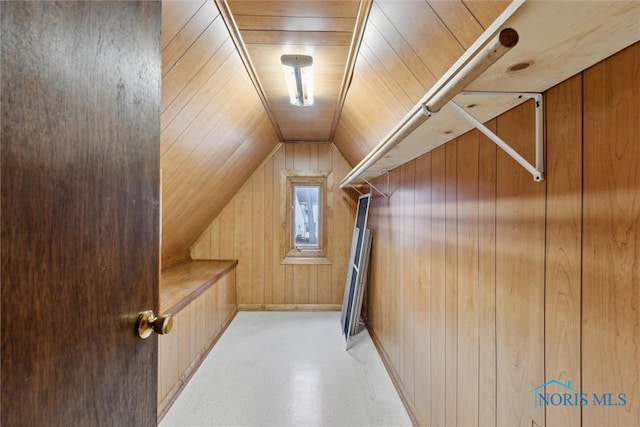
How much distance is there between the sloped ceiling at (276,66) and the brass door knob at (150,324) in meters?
1.10

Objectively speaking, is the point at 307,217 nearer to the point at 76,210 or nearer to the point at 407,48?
the point at 407,48

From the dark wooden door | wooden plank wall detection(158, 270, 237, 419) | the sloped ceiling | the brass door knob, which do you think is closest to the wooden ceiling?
the sloped ceiling

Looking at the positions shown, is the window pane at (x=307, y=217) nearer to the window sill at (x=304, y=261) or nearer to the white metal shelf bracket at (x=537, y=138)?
the window sill at (x=304, y=261)

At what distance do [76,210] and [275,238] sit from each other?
3.48 metres

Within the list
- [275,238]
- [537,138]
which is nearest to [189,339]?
[275,238]

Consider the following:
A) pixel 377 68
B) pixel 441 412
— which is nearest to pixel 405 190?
pixel 377 68

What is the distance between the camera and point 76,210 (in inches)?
21.9

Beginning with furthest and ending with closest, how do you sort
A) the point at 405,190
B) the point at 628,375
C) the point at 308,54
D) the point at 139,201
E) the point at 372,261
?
the point at 372,261, the point at 405,190, the point at 308,54, the point at 139,201, the point at 628,375

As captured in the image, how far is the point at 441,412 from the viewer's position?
5.06 feet

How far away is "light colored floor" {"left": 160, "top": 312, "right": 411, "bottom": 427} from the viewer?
1.95 meters

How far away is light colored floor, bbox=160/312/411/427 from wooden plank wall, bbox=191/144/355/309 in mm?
760

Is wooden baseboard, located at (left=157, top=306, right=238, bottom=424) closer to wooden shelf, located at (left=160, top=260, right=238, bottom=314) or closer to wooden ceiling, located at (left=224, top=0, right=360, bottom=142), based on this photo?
wooden shelf, located at (left=160, top=260, right=238, bottom=314)

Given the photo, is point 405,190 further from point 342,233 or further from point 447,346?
point 342,233

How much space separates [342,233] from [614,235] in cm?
338
